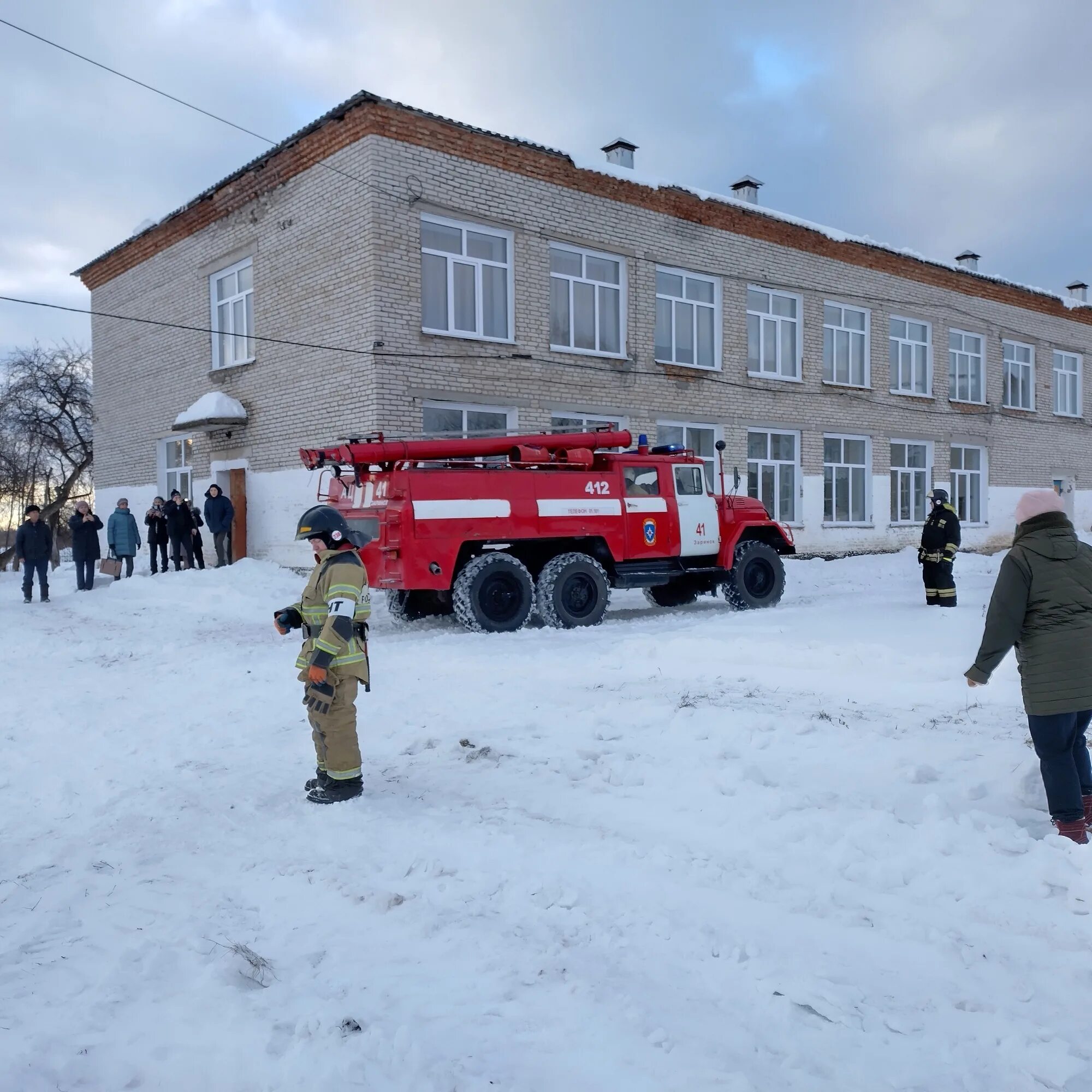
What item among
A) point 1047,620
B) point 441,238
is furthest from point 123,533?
point 1047,620

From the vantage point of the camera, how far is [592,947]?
3492 mm

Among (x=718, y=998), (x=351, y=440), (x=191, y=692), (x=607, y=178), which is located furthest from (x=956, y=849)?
(x=607, y=178)

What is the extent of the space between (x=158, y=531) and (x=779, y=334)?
45.0ft

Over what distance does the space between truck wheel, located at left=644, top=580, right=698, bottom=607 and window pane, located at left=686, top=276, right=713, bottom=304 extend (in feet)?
26.5

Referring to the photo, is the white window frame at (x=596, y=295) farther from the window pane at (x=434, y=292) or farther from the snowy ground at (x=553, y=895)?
the snowy ground at (x=553, y=895)

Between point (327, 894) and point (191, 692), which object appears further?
point (191, 692)

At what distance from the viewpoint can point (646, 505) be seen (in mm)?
12336

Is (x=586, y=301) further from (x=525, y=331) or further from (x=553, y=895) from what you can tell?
(x=553, y=895)

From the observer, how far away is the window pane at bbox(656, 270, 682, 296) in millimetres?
19266

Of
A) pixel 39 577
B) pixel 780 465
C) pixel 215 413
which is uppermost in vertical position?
pixel 215 413

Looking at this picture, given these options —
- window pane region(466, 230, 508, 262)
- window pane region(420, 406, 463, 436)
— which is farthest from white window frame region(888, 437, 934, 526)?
window pane region(420, 406, 463, 436)

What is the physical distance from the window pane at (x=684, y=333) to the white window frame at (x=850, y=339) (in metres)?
4.22

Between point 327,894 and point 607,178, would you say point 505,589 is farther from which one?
point 607,178

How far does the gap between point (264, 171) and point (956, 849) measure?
55.5 feet
